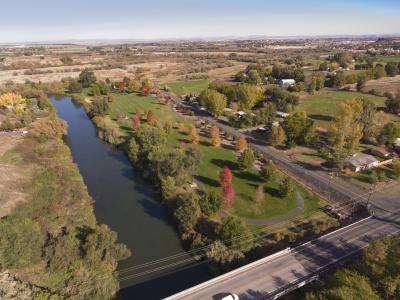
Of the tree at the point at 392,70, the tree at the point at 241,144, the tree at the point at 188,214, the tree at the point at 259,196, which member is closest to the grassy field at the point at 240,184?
the tree at the point at 259,196

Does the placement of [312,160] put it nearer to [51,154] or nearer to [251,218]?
[251,218]

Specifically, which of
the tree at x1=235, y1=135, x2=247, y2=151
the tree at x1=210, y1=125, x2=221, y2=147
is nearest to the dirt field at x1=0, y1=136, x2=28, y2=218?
the tree at x1=210, y1=125, x2=221, y2=147

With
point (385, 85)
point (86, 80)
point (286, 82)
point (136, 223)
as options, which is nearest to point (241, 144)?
point (136, 223)

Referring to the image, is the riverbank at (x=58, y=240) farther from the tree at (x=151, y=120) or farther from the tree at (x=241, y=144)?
the tree at (x=241, y=144)

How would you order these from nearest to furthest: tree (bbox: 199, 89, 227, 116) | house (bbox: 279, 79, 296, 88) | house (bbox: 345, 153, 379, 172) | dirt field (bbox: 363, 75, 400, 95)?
house (bbox: 345, 153, 379, 172) < tree (bbox: 199, 89, 227, 116) < dirt field (bbox: 363, 75, 400, 95) < house (bbox: 279, 79, 296, 88)

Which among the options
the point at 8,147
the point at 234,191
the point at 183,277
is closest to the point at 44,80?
the point at 8,147

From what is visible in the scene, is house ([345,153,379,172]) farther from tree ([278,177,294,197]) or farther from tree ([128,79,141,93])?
tree ([128,79,141,93])

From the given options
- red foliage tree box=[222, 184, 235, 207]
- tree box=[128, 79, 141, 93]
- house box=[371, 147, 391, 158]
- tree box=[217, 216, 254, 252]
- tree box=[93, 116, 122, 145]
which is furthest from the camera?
tree box=[128, 79, 141, 93]
